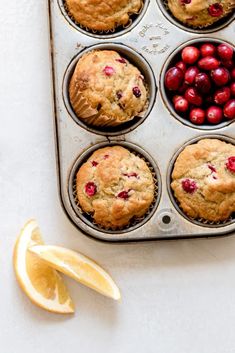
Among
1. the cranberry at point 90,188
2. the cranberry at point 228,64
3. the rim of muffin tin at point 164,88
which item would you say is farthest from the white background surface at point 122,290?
the cranberry at point 228,64

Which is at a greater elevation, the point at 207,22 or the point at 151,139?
the point at 207,22

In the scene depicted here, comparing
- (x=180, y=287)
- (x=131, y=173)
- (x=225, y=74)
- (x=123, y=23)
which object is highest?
(x=123, y=23)

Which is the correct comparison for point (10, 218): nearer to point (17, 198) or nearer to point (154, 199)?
point (17, 198)

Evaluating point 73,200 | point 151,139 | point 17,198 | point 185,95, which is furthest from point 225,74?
point 17,198

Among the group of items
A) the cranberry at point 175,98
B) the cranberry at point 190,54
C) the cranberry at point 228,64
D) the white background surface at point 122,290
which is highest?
the cranberry at point 190,54

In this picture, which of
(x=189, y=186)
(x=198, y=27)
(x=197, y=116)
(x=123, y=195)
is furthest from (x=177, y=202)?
(x=198, y=27)

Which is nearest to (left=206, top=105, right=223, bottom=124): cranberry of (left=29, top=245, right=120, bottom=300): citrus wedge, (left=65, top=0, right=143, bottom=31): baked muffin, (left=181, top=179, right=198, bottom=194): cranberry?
(left=181, top=179, right=198, bottom=194): cranberry

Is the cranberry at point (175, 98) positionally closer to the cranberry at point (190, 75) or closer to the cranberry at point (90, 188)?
the cranberry at point (190, 75)

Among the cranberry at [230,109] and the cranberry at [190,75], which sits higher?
the cranberry at [190,75]

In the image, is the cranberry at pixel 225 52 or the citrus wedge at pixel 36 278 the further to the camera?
the citrus wedge at pixel 36 278
